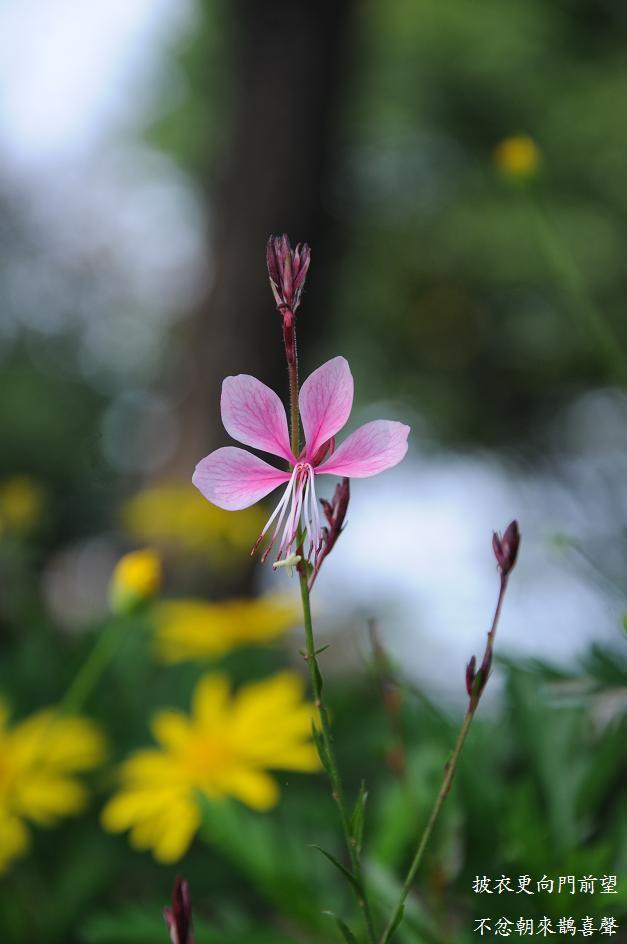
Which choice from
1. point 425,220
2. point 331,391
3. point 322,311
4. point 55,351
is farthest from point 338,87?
point 55,351

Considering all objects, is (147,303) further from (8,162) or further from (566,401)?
(566,401)

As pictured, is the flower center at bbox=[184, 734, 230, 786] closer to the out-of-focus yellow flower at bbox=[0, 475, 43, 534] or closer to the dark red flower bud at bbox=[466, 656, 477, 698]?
the dark red flower bud at bbox=[466, 656, 477, 698]

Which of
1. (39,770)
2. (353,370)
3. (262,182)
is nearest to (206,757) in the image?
(39,770)

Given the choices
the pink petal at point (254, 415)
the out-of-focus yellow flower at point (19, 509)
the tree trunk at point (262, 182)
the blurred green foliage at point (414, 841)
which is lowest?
the blurred green foliage at point (414, 841)

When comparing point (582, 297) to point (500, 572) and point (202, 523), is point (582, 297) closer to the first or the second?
point (500, 572)

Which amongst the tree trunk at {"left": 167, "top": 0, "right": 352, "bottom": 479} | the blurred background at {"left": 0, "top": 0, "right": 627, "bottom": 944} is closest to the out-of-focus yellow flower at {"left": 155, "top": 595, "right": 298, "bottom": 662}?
the blurred background at {"left": 0, "top": 0, "right": 627, "bottom": 944}

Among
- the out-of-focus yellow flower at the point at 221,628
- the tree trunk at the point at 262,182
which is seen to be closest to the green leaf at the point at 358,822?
the out-of-focus yellow flower at the point at 221,628

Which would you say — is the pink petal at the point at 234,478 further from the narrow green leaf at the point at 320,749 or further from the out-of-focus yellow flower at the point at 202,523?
the out-of-focus yellow flower at the point at 202,523
